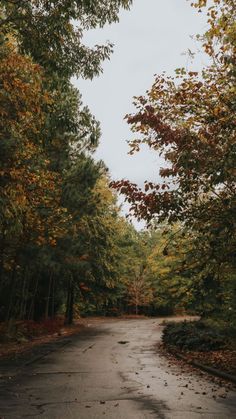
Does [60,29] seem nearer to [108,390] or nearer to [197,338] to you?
[108,390]

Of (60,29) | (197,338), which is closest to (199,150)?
(60,29)

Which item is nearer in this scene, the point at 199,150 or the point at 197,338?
the point at 199,150

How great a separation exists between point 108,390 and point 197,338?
9.48 metres

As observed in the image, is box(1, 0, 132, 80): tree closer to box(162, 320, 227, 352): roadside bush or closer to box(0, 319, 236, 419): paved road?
box(0, 319, 236, 419): paved road

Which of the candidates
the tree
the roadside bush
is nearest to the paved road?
the roadside bush

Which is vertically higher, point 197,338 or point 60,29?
point 60,29

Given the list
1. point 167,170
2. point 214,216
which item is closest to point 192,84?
point 167,170

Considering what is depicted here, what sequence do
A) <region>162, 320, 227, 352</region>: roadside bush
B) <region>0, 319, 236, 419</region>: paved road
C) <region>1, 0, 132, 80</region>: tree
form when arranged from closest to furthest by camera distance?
<region>0, 319, 236, 419</region>: paved road, <region>1, 0, 132, 80</region>: tree, <region>162, 320, 227, 352</region>: roadside bush

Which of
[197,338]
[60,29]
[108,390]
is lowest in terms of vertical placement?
[108,390]

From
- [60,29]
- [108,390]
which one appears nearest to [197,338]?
[108,390]

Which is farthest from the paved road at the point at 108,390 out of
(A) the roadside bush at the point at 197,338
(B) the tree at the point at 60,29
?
(B) the tree at the point at 60,29

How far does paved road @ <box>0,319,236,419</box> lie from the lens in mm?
8156

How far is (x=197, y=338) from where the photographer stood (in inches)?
756

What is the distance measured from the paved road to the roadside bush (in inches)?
84.9
